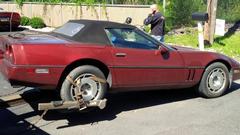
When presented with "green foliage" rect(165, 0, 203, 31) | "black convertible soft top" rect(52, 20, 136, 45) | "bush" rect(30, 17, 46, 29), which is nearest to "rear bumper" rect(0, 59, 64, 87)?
"black convertible soft top" rect(52, 20, 136, 45)

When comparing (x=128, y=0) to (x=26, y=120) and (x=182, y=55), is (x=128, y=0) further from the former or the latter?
(x=26, y=120)

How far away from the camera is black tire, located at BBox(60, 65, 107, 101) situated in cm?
664

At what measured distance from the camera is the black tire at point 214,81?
26.8ft

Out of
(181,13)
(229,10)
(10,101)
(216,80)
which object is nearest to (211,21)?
(181,13)

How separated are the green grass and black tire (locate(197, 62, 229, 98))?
5.34 meters

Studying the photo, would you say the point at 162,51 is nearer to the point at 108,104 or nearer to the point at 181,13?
the point at 108,104

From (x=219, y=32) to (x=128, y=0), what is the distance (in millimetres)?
8756

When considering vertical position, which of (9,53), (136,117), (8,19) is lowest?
(136,117)

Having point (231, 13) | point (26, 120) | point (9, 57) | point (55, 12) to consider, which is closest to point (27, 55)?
point (9, 57)

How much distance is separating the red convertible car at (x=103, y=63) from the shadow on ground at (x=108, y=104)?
40cm

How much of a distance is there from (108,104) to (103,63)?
1184 millimetres

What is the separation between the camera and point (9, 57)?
644 centimetres

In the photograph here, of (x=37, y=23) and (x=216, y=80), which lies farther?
(x=37, y=23)

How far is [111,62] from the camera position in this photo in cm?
700
